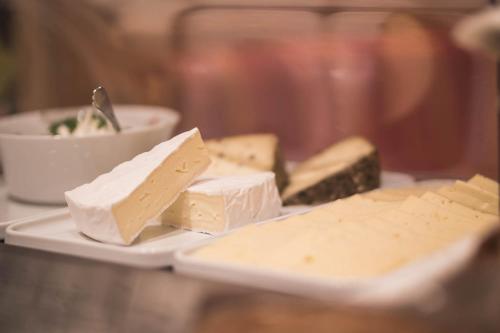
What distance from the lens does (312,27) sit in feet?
4.50

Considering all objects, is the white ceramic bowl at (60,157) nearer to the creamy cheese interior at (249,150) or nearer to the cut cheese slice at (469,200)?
the creamy cheese interior at (249,150)

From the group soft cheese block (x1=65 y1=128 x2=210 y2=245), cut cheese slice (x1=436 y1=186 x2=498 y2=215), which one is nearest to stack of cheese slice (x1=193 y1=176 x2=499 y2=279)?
cut cheese slice (x1=436 y1=186 x2=498 y2=215)

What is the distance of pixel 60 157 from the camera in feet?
3.58

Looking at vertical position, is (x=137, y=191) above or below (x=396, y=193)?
above

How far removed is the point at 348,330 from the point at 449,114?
0.79 metres

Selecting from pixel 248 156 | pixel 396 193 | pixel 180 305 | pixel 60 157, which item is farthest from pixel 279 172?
pixel 180 305

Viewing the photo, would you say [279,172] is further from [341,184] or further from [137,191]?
[137,191]

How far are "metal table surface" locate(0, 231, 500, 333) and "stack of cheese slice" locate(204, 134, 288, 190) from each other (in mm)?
321

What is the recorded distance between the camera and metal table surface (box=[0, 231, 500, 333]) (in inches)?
21.5

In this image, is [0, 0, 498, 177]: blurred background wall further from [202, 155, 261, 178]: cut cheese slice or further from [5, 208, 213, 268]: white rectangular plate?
[5, 208, 213, 268]: white rectangular plate

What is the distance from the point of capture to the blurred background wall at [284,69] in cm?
126

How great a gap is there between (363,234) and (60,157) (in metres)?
0.52

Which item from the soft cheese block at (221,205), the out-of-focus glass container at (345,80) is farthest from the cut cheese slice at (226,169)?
the out-of-focus glass container at (345,80)

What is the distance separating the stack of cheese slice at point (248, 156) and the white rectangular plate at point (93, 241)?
0.66 feet
